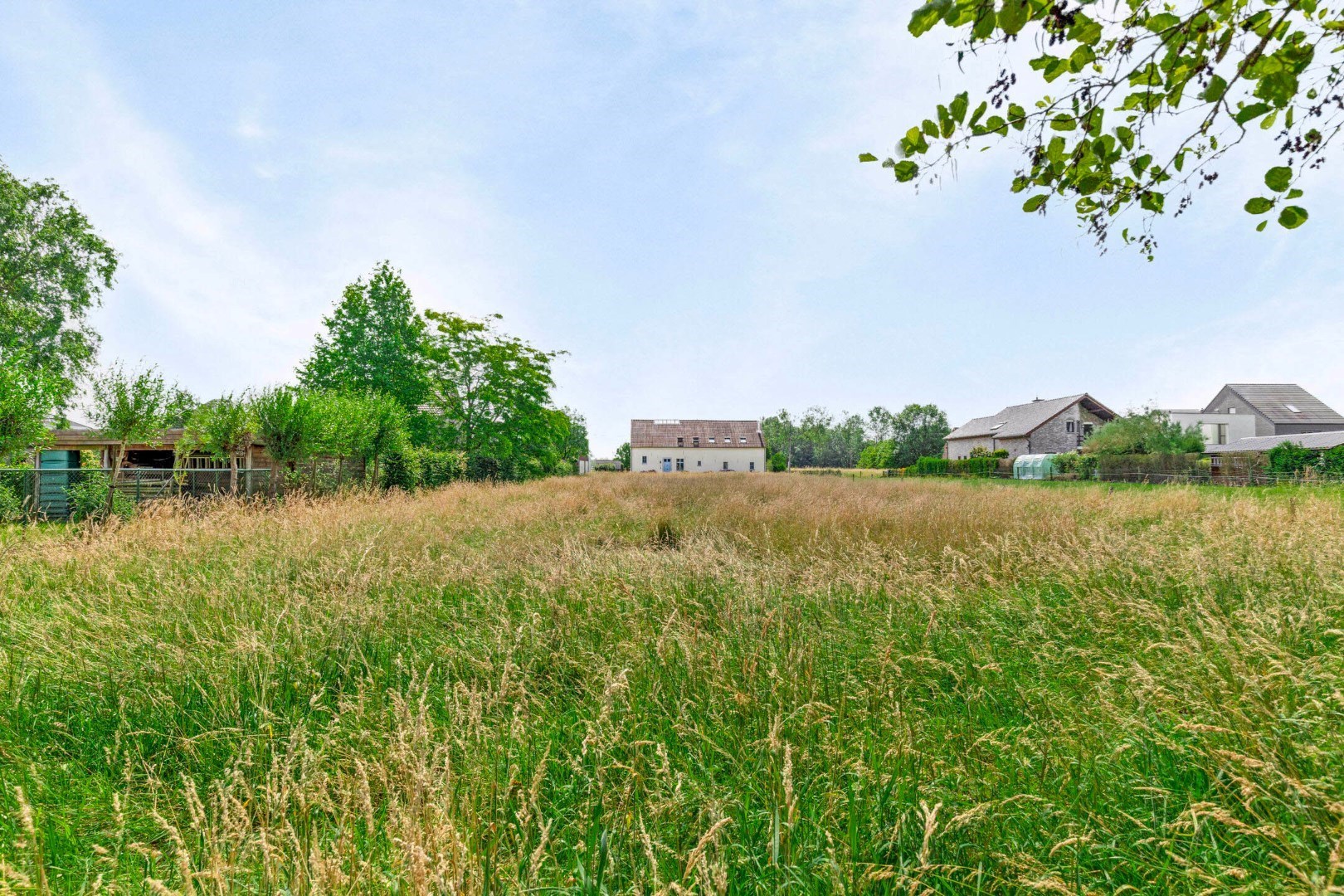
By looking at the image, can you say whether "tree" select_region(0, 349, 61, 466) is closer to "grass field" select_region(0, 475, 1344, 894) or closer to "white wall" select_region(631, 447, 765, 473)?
"grass field" select_region(0, 475, 1344, 894)

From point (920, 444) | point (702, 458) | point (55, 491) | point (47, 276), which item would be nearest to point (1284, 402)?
point (920, 444)

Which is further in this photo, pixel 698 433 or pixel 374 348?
pixel 698 433

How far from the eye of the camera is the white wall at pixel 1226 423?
4912 centimetres

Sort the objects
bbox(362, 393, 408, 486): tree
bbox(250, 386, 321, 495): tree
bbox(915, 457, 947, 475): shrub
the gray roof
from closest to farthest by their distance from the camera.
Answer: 1. bbox(250, 386, 321, 495): tree
2. bbox(362, 393, 408, 486): tree
3. the gray roof
4. bbox(915, 457, 947, 475): shrub

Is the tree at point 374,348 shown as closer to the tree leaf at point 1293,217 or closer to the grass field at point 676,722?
the grass field at point 676,722

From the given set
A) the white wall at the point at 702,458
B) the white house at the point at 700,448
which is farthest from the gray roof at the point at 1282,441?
the white house at the point at 700,448

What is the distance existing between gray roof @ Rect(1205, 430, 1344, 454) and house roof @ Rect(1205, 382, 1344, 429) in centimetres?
212

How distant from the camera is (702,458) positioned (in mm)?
57969

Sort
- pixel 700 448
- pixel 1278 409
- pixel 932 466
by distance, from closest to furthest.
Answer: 1. pixel 932 466
2. pixel 1278 409
3. pixel 700 448

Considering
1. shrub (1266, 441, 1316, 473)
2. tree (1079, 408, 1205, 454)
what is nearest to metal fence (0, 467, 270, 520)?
shrub (1266, 441, 1316, 473)

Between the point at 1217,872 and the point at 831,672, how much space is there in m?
1.64

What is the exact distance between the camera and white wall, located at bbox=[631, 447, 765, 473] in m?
57.3

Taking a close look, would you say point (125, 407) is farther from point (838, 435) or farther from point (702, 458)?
point (838, 435)

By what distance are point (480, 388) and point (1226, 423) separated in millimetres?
64833
